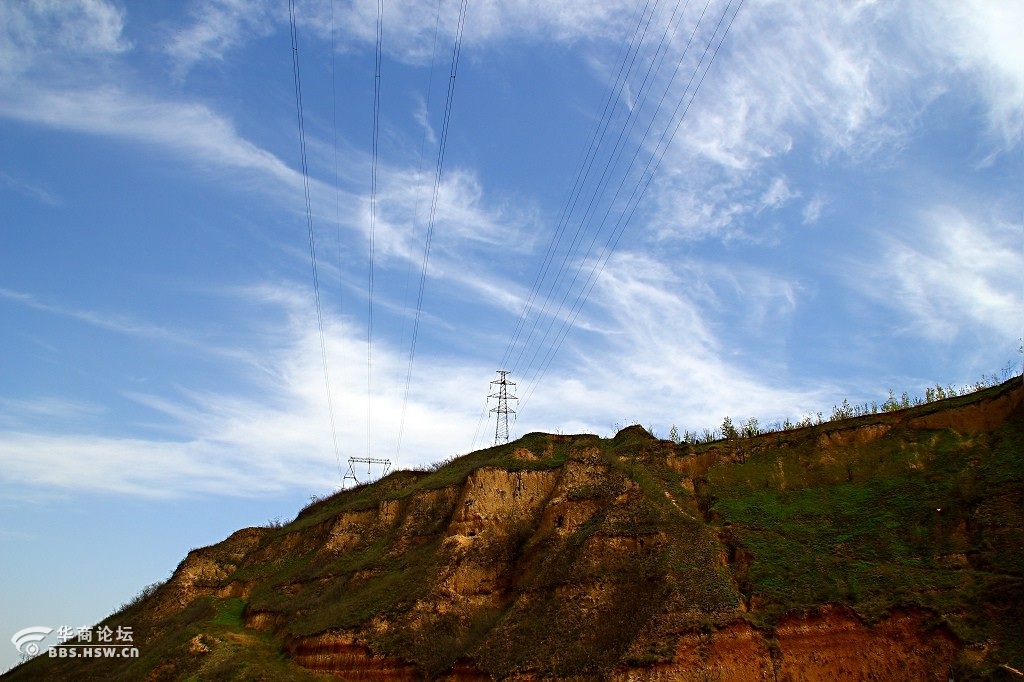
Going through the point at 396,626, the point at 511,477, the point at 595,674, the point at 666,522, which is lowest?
the point at 595,674

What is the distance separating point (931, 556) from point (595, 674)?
16.4 m

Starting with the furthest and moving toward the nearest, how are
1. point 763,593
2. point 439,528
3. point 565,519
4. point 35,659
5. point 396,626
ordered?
1. point 35,659
2. point 439,528
3. point 565,519
4. point 396,626
5. point 763,593

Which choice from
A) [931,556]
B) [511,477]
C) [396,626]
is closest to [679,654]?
[931,556]

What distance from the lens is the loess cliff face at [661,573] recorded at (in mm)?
31906

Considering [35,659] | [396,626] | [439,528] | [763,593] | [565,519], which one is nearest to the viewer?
[763,593]

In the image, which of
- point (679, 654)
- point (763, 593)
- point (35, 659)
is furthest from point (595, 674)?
point (35, 659)

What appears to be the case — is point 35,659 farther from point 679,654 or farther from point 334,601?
point 679,654

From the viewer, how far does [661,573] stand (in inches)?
1451

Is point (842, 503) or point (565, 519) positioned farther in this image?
point (565, 519)

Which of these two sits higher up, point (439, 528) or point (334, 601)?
point (439, 528)

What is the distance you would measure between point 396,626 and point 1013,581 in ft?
93.4

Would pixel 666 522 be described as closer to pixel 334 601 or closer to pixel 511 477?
pixel 511 477

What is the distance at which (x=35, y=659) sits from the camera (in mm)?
53312

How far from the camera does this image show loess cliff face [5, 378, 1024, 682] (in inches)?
1256
